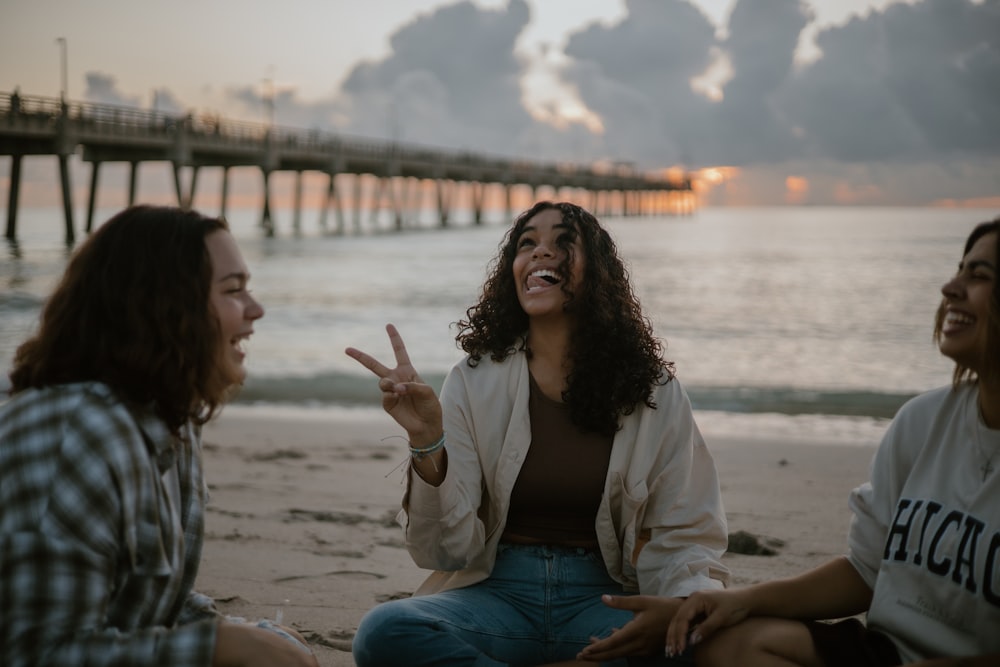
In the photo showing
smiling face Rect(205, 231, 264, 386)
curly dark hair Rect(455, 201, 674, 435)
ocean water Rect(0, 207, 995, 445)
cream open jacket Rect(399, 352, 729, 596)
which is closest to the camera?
smiling face Rect(205, 231, 264, 386)

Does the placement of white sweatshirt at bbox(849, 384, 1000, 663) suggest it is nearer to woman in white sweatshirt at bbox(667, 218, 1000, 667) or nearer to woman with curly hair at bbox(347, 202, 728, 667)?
woman in white sweatshirt at bbox(667, 218, 1000, 667)

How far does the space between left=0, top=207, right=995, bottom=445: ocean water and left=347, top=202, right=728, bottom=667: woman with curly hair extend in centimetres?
77

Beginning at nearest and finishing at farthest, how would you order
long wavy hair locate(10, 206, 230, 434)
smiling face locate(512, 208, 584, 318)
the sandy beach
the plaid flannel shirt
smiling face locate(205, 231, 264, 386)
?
the plaid flannel shirt
long wavy hair locate(10, 206, 230, 434)
smiling face locate(205, 231, 264, 386)
smiling face locate(512, 208, 584, 318)
the sandy beach

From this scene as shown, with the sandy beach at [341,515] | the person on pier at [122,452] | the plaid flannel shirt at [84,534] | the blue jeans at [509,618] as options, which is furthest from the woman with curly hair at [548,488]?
the plaid flannel shirt at [84,534]

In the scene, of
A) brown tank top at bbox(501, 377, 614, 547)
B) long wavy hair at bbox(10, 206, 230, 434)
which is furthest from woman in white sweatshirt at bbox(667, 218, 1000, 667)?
long wavy hair at bbox(10, 206, 230, 434)

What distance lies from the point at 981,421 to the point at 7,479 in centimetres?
187

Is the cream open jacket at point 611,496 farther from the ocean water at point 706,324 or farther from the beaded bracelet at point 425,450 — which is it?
the ocean water at point 706,324

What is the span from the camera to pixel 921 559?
6.56 ft

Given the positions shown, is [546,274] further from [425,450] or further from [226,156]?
[226,156]

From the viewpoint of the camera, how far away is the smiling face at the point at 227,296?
1.88 meters

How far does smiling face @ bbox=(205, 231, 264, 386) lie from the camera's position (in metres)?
1.88

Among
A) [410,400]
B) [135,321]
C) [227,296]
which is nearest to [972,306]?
[410,400]

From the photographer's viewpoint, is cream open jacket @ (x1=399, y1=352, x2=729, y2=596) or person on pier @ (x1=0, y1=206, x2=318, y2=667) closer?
person on pier @ (x1=0, y1=206, x2=318, y2=667)

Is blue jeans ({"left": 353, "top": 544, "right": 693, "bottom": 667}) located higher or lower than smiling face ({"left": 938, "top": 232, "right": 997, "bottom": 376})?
lower
